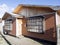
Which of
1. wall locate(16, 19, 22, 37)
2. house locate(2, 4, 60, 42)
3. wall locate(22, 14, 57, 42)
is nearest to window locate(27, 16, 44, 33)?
house locate(2, 4, 60, 42)

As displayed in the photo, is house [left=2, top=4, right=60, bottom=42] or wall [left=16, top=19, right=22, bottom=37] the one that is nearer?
house [left=2, top=4, right=60, bottom=42]

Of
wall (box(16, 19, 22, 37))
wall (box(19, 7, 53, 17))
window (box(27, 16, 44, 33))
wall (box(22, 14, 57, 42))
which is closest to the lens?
wall (box(22, 14, 57, 42))

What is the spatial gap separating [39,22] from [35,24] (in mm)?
778

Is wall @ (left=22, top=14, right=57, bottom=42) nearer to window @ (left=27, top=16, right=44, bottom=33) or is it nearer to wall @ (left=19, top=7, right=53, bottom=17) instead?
window @ (left=27, top=16, right=44, bottom=33)

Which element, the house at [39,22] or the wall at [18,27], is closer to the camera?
the house at [39,22]

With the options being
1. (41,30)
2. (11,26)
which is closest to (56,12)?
(41,30)

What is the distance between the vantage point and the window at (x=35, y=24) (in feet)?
44.8

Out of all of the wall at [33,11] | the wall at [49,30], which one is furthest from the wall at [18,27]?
the wall at [49,30]

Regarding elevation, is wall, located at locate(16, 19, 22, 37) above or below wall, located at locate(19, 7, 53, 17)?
below

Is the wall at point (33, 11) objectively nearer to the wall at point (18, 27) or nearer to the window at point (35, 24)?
the window at point (35, 24)

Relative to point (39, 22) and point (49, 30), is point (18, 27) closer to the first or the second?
point (39, 22)

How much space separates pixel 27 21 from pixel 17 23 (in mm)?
1743

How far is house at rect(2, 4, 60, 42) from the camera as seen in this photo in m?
11.9

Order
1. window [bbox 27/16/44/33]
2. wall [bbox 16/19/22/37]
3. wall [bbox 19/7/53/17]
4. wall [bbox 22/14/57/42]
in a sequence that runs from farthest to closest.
A: wall [bbox 16/19/22/37]
window [bbox 27/16/44/33]
wall [bbox 19/7/53/17]
wall [bbox 22/14/57/42]
